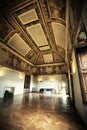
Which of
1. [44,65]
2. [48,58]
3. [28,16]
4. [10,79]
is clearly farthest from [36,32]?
[44,65]

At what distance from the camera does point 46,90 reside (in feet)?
40.1

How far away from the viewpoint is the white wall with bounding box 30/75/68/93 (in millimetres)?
12071

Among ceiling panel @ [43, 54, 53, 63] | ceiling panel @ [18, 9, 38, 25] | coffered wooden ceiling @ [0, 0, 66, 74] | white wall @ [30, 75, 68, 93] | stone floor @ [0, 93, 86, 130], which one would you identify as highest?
ceiling panel @ [18, 9, 38, 25]

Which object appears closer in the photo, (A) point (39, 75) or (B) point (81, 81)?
(B) point (81, 81)

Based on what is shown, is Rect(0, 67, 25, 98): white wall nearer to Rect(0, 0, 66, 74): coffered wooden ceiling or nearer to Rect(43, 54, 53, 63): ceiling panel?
Rect(0, 0, 66, 74): coffered wooden ceiling

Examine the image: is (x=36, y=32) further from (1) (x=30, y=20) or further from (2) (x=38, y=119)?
(2) (x=38, y=119)

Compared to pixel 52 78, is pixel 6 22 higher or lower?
higher

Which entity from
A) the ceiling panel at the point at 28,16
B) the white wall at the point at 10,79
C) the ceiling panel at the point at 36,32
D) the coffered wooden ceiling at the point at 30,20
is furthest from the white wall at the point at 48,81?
the ceiling panel at the point at 28,16

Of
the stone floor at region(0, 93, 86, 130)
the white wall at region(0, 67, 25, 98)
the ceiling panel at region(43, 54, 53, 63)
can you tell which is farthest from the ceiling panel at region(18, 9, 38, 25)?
the ceiling panel at region(43, 54, 53, 63)

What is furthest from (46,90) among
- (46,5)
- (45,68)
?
(46,5)

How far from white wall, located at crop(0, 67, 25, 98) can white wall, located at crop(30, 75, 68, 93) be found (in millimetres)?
3637

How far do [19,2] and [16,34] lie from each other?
2807mm

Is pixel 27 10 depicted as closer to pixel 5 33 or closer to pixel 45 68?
pixel 5 33

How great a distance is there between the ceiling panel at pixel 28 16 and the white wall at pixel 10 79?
4.68m
